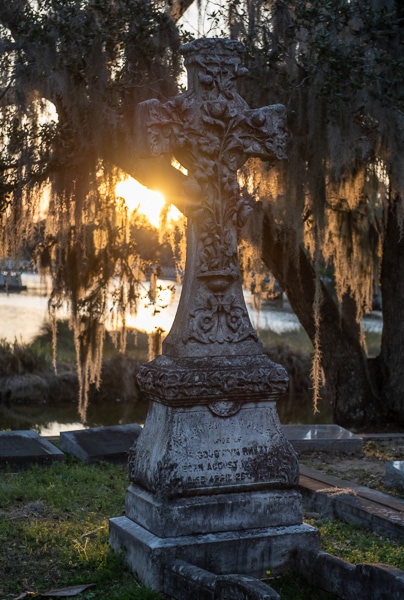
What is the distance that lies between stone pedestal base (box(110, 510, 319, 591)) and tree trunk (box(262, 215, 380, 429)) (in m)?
6.65

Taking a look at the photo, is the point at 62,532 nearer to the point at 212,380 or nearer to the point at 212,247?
the point at 212,380

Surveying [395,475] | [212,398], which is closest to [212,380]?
[212,398]

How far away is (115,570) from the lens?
5469 mm

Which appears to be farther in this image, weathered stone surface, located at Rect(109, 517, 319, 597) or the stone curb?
the stone curb

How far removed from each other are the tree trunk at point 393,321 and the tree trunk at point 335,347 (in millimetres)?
231

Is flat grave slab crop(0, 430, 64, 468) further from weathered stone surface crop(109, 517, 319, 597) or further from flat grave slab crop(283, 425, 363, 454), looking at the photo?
weathered stone surface crop(109, 517, 319, 597)

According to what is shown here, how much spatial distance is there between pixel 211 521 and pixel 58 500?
6.87 feet

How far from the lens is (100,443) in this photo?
9250 mm

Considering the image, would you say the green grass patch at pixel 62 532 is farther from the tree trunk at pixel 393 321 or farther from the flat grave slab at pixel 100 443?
the tree trunk at pixel 393 321

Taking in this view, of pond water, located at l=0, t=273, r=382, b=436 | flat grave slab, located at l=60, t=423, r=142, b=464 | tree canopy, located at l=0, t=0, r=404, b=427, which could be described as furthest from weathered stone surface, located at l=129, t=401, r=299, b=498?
pond water, located at l=0, t=273, r=382, b=436

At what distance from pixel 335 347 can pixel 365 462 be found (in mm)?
3219

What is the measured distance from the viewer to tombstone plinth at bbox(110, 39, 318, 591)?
17.8 feet

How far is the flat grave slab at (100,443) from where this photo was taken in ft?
29.6

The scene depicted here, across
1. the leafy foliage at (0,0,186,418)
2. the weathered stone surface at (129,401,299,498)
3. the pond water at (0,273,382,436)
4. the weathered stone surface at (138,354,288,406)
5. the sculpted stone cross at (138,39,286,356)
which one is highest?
the leafy foliage at (0,0,186,418)
